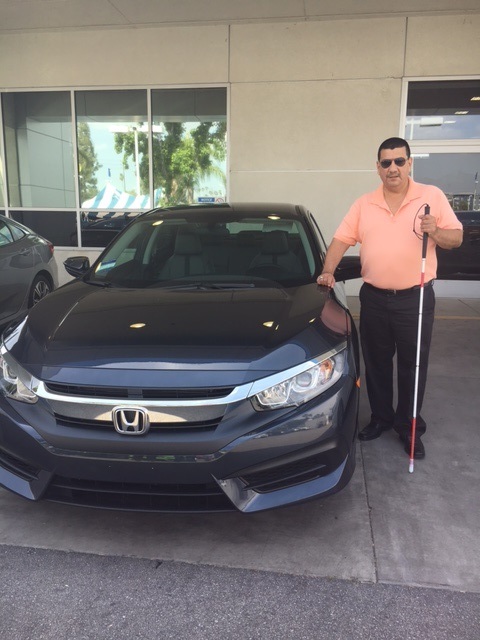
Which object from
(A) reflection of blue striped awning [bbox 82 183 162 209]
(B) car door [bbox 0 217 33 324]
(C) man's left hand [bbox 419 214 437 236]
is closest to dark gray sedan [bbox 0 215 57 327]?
(B) car door [bbox 0 217 33 324]

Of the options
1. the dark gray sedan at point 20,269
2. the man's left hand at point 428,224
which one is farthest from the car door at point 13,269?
the man's left hand at point 428,224

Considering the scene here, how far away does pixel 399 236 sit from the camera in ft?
10.5

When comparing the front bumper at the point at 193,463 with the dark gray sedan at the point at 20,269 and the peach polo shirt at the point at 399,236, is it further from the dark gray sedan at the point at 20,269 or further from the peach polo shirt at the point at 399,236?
the dark gray sedan at the point at 20,269

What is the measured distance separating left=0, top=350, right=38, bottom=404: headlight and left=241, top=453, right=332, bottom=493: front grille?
1021 mm

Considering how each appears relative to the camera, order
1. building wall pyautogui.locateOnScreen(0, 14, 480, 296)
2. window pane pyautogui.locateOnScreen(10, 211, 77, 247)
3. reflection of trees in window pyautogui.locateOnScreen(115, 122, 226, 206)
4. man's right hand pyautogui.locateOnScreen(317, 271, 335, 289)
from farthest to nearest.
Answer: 1. window pane pyautogui.locateOnScreen(10, 211, 77, 247)
2. reflection of trees in window pyautogui.locateOnScreen(115, 122, 226, 206)
3. building wall pyautogui.locateOnScreen(0, 14, 480, 296)
4. man's right hand pyautogui.locateOnScreen(317, 271, 335, 289)

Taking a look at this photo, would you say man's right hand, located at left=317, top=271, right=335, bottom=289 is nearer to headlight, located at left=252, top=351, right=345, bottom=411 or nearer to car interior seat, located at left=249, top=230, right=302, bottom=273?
car interior seat, located at left=249, top=230, right=302, bottom=273

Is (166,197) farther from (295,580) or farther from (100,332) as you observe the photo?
(295,580)

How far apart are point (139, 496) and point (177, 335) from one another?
73 centimetres

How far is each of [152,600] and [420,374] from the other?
205cm

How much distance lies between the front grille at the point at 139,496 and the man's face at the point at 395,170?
6.64 ft

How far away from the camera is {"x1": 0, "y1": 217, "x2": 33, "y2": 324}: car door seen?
18.0 feet

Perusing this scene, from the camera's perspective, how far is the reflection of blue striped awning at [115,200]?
905 centimetres

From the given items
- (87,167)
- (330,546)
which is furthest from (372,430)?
(87,167)

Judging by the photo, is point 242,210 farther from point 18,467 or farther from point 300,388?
point 18,467
